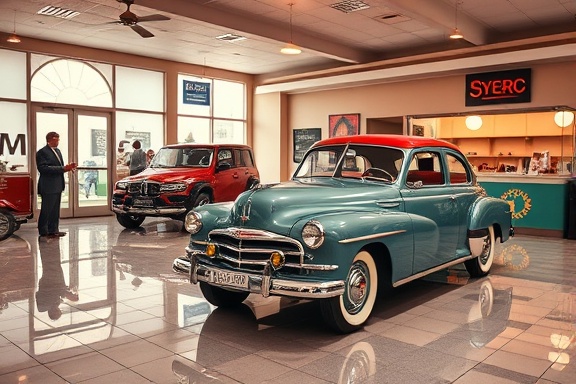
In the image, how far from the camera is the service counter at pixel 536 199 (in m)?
10.2

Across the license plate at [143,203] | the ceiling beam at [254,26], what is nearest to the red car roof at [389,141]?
the license plate at [143,203]

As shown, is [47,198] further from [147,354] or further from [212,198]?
[147,354]

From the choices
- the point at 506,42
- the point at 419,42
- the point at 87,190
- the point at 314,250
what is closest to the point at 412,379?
the point at 314,250

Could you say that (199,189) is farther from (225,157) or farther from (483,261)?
(483,261)

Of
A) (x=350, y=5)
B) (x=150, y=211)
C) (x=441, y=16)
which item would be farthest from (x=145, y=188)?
(x=441, y=16)

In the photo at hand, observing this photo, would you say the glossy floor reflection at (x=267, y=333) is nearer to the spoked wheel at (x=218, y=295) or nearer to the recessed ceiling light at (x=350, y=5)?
the spoked wheel at (x=218, y=295)

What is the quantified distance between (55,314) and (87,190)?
927 cm

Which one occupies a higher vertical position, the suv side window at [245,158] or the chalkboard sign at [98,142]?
the chalkboard sign at [98,142]

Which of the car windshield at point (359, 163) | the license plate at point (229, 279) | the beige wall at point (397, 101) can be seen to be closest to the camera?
the license plate at point (229, 279)

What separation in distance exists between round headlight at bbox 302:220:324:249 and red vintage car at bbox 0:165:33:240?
22.4 feet

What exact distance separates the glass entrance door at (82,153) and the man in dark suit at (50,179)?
11.2 feet

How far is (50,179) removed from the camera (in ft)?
29.7

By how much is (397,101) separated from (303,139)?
3379 mm

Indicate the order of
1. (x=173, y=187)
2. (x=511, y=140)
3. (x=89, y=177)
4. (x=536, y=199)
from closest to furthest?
(x=173, y=187)
(x=536, y=199)
(x=511, y=140)
(x=89, y=177)
